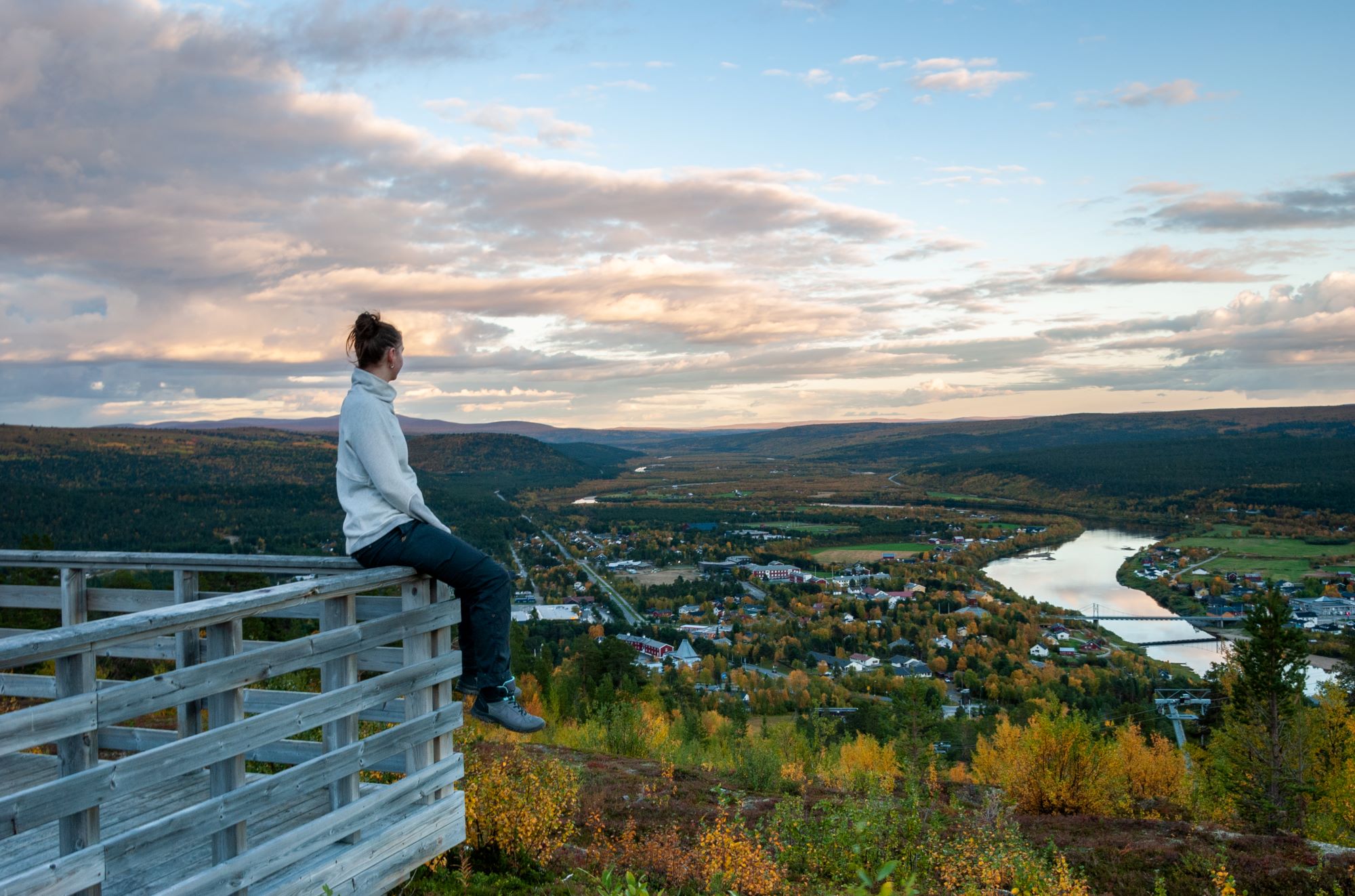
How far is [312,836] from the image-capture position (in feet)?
13.4

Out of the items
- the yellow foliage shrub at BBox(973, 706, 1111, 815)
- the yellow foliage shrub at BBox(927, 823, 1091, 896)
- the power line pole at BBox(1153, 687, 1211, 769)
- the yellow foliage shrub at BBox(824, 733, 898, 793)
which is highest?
the yellow foliage shrub at BBox(927, 823, 1091, 896)

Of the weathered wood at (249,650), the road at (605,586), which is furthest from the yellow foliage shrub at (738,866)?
the road at (605,586)

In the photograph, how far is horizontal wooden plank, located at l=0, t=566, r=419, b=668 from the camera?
115 inches

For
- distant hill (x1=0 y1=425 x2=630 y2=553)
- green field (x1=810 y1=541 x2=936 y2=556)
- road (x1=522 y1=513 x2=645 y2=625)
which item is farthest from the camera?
green field (x1=810 y1=541 x2=936 y2=556)

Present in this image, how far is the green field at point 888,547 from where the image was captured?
118 metres

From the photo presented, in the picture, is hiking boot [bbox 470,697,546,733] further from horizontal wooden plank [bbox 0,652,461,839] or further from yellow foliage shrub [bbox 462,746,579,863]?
yellow foliage shrub [bbox 462,746,579,863]

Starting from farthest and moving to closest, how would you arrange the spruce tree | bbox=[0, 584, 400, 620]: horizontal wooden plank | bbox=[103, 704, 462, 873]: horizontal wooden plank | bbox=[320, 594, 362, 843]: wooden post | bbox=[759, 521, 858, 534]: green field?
bbox=[759, 521, 858, 534]: green field < the spruce tree < bbox=[0, 584, 400, 620]: horizontal wooden plank < bbox=[320, 594, 362, 843]: wooden post < bbox=[103, 704, 462, 873]: horizontal wooden plank

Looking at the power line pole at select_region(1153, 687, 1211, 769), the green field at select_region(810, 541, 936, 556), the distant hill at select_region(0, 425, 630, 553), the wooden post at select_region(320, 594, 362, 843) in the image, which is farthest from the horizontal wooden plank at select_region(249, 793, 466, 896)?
the green field at select_region(810, 541, 936, 556)

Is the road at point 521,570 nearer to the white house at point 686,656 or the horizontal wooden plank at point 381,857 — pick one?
the white house at point 686,656

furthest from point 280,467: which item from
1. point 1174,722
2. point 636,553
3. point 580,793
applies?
point 580,793

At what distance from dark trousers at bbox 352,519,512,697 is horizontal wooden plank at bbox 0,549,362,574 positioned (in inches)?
10.7

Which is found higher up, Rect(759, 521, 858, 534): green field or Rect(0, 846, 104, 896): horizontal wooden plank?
Rect(0, 846, 104, 896): horizontal wooden plank

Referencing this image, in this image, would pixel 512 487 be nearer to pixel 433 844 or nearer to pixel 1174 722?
pixel 1174 722

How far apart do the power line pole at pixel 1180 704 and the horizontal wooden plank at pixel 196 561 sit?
3990 cm
